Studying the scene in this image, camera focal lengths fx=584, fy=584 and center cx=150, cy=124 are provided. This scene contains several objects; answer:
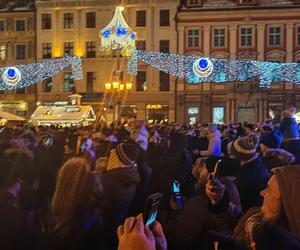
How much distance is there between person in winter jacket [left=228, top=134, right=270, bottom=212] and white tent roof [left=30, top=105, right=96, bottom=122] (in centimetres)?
2547

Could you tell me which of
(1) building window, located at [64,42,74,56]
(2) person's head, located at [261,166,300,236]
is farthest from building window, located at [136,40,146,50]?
(2) person's head, located at [261,166,300,236]

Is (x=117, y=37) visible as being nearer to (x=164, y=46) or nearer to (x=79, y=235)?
(x=164, y=46)

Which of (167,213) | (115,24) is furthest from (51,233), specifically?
(115,24)

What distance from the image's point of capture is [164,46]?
51250 millimetres

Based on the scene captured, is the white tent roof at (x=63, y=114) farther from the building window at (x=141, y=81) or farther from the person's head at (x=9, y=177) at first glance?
the person's head at (x=9, y=177)

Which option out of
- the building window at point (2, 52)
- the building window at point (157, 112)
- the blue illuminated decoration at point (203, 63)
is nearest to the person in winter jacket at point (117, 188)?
the blue illuminated decoration at point (203, 63)

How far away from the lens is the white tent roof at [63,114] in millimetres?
31188

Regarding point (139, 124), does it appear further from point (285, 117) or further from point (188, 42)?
point (188, 42)

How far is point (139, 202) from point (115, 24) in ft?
75.8

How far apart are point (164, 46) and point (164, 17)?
2.58 m

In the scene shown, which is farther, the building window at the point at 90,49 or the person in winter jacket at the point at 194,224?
the building window at the point at 90,49

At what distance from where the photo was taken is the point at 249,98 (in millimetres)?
48094

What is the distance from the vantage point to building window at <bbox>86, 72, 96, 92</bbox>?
173 feet

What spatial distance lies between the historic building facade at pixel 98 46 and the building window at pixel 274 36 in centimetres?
818
